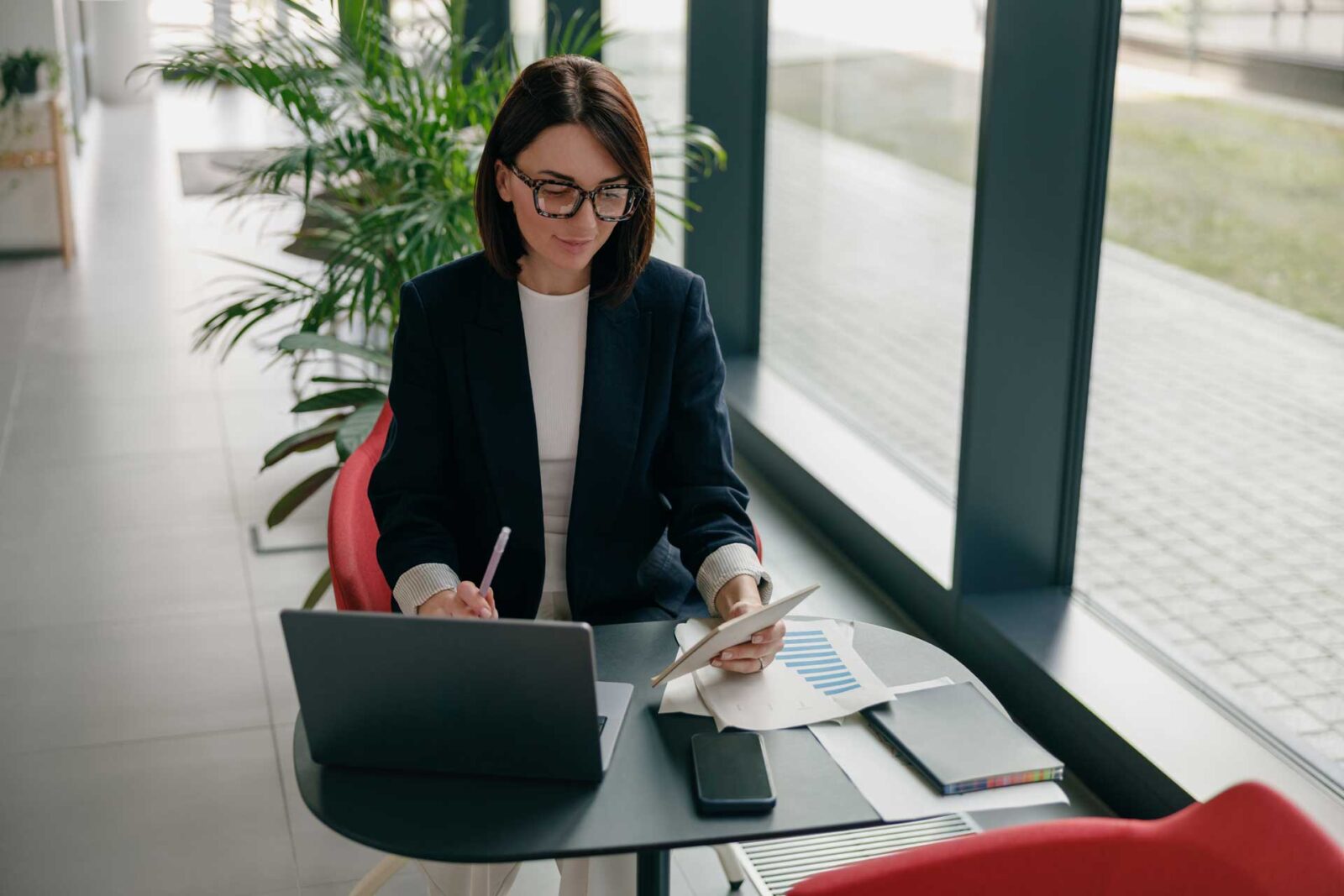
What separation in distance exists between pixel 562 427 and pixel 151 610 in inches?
86.1

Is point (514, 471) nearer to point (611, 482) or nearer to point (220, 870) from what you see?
point (611, 482)

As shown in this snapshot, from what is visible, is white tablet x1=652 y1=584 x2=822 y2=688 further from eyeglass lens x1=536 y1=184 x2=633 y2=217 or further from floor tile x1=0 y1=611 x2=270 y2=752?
floor tile x1=0 y1=611 x2=270 y2=752

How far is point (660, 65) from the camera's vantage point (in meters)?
5.93

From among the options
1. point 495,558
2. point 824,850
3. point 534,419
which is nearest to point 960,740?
point 495,558

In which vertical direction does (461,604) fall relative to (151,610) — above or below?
above

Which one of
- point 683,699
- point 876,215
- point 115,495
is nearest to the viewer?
point 683,699

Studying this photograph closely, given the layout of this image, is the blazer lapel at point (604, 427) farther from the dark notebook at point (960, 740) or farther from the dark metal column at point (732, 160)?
the dark metal column at point (732, 160)

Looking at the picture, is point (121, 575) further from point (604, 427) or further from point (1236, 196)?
point (1236, 196)

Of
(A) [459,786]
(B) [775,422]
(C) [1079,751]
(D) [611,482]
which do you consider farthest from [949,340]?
(A) [459,786]

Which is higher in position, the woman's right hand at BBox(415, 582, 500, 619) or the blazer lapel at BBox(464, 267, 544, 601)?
the blazer lapel at BBox(464, 267, 544, 601)

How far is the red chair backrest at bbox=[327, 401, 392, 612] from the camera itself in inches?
92.5

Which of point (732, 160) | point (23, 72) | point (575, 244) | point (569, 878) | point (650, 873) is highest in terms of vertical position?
point (23, 72)

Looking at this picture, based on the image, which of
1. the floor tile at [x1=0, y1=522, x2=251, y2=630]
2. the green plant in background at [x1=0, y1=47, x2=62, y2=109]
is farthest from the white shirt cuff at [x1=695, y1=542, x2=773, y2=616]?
the green plant in background at [x1=0, y1=47, x2=62, y2=109]

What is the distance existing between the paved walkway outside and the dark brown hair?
4.09 feet
